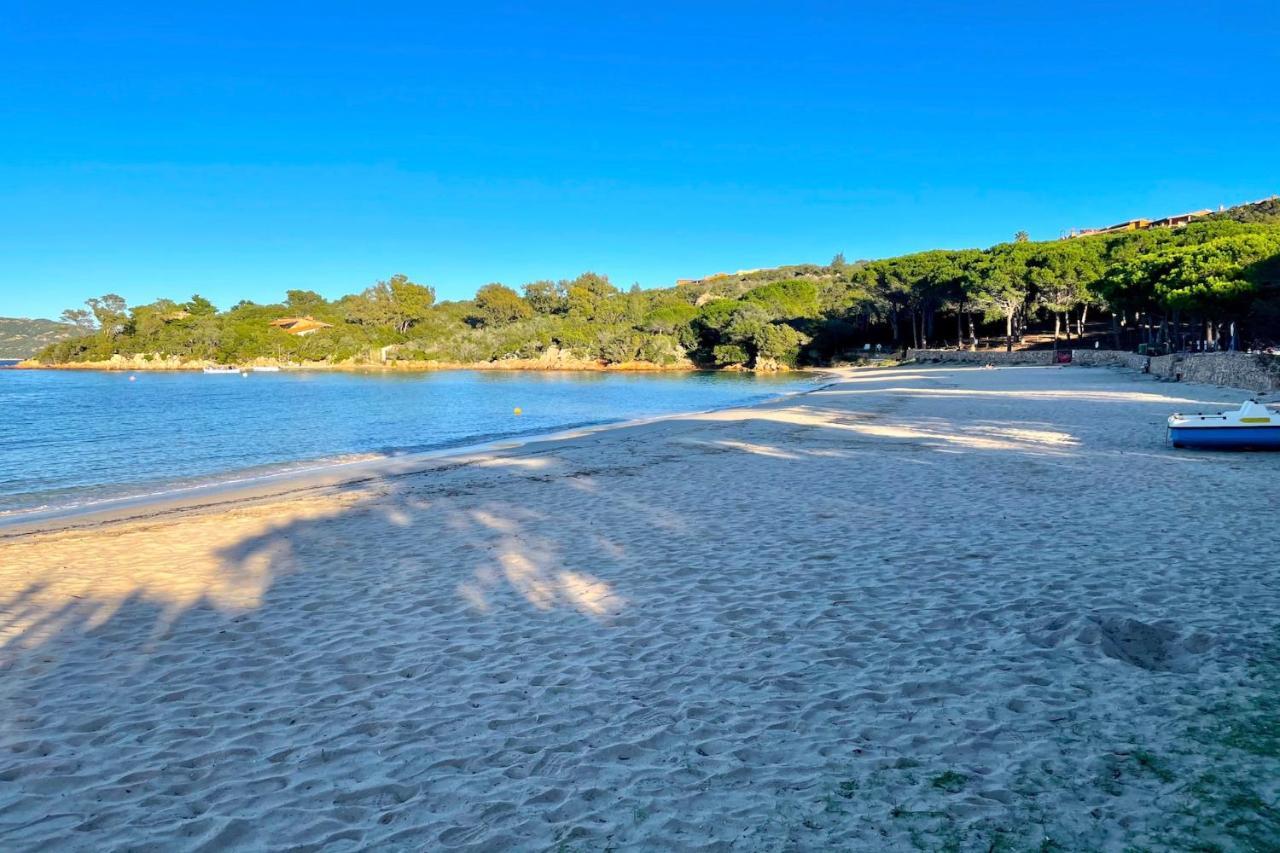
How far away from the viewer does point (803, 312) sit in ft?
281

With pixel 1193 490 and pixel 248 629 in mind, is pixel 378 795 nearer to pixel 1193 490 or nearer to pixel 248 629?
pixel 248 629

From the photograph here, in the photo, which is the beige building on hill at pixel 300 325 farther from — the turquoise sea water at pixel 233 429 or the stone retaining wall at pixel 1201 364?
the stone retaining wall at pixel 1201 364

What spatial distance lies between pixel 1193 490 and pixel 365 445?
19.7 m

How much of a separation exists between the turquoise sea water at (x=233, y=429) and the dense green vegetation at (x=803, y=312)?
24.8 meters

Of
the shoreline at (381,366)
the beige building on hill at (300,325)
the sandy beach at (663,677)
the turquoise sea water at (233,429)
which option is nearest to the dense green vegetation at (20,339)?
the shoreline at (381,366)

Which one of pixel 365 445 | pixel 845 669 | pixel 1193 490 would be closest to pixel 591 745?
pixel 845 669

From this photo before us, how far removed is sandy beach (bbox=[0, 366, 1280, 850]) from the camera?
3.14 m

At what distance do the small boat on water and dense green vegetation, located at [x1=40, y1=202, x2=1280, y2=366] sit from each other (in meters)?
26.4

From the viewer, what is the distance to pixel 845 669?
4.59 meters

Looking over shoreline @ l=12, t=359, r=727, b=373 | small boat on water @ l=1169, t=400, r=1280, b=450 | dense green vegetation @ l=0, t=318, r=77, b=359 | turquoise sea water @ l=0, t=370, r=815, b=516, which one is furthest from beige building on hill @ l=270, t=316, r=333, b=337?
small boat on water @ l=1169, t=400, r=1280, b=450

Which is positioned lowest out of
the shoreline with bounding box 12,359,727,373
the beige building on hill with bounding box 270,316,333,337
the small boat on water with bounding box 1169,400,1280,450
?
the small boat on water with bounding box 1169,400,1280,450

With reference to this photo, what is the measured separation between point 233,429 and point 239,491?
14.1m

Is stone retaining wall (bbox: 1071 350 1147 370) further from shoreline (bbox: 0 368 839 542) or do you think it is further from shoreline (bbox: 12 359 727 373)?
shoreline (bbox: 12 359 727 373)

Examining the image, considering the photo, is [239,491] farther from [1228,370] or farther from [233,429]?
[1228,370]
